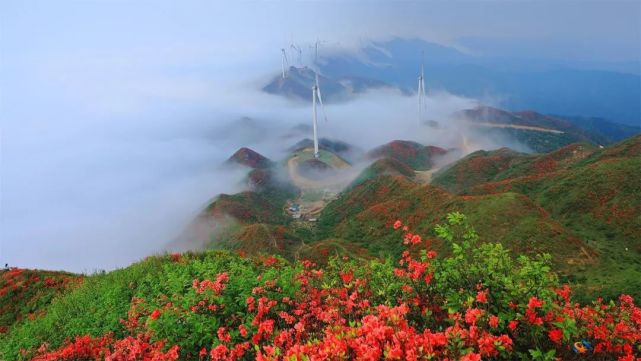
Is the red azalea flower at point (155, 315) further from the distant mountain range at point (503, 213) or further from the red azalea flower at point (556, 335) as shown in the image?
the red azalea flower at point (556, 335)

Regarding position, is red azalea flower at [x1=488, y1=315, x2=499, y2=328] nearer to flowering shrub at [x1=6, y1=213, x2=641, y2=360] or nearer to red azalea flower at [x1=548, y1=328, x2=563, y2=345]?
flowering shrub at [x1=6, y1=213, x2=641, y2=360]

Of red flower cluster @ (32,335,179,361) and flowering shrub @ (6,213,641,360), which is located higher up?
flowering shrub @ (6,213,641,360)

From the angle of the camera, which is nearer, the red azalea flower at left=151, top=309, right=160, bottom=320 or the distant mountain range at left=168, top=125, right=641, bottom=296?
the red azalea flower at left=151, top=309, right=160, bottom=320

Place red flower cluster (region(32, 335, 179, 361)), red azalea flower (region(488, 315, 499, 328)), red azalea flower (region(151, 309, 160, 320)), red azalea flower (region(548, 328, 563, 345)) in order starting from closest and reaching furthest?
1. red azalea flower (region(548, 328, 563, 345))
2. red azalea flower (region(488, 315, 499, 328))
3. red flower cluster (region(32, 335, 179, 361))
4. red azalea flower (region(151, 309, 160, 320))

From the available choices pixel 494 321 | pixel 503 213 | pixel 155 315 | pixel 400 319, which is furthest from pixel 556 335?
pixel 503 213

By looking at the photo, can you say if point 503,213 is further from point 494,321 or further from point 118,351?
point 118,351

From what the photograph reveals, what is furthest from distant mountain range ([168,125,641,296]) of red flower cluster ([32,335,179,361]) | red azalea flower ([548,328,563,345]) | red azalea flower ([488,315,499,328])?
red flower cluster ([32,335,179,361])

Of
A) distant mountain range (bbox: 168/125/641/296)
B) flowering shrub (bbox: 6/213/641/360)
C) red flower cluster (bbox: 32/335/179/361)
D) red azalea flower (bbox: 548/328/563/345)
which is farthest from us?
distant mountain range (bbox: 168/125/641/296)

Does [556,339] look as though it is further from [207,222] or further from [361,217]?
[207,222]

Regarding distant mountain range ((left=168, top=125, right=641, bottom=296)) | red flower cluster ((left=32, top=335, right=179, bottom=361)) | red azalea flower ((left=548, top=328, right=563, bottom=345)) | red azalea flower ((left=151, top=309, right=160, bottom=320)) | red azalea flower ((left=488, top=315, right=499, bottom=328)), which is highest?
red azalea flower ((left=488, top=315, right=499, bottom=328))

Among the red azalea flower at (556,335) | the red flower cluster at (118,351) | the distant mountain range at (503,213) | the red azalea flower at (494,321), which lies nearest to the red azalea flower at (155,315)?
the red flower cluster at (118,351)
